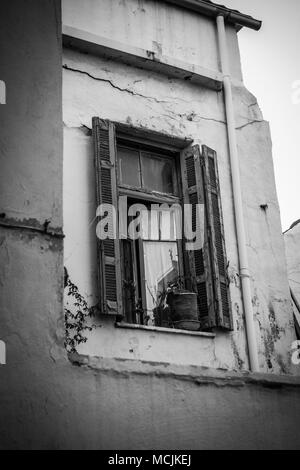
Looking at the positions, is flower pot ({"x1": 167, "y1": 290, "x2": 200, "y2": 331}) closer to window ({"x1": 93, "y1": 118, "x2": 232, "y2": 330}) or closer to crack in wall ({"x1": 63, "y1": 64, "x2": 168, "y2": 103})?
window ({"x1": 93, "y1": 118, "x2": 232, "y2": 330})

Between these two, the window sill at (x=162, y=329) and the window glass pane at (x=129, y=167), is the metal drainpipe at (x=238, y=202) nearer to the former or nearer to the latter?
the window sill at (x=162, y=329)

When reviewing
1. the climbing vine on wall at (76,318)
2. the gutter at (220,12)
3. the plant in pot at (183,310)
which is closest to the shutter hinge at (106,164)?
the climbing vine on wall at (76,318)

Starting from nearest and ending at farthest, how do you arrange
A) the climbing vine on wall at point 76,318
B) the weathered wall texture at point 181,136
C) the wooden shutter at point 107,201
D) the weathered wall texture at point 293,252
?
1. the climbing vine on wall at point 76,318
2. the wooden shutter at point 107,201
3. the weathered wall texture at point 181,136
4. the weathered wall texture at point 293,252

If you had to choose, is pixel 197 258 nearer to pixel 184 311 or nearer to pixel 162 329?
pixel 184 311

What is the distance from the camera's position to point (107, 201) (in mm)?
6199

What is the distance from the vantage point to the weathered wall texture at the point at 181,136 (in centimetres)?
609

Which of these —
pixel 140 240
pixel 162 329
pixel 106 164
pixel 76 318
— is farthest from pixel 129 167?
pixel 76 318

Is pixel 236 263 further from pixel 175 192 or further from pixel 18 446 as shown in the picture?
pixel 18 446

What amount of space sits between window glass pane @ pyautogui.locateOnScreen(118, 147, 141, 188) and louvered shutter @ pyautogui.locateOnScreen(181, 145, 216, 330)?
1.53 feet

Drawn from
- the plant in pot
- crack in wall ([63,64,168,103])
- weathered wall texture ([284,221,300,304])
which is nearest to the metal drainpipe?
the plant in pot

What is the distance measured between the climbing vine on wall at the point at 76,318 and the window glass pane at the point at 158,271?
698mm

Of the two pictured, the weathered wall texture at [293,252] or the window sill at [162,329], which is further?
the weathered wall texture at [293,252]

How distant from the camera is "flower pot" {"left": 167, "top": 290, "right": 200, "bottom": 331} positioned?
6.33 meters

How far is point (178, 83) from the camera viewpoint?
294 inches
